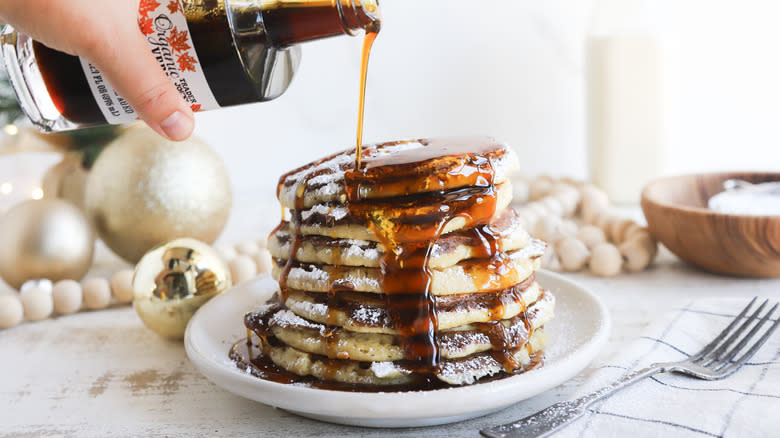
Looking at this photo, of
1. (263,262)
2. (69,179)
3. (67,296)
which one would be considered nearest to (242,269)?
(263,262)

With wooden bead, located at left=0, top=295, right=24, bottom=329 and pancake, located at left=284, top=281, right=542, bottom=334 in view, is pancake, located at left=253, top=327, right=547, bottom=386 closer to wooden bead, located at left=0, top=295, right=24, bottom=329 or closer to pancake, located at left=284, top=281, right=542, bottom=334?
pancake, located at left=284, top=281, right=542, bottom=334

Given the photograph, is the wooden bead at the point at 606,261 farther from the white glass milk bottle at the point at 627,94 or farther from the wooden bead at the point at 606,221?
the white glass milk bottle at the point at 627,94

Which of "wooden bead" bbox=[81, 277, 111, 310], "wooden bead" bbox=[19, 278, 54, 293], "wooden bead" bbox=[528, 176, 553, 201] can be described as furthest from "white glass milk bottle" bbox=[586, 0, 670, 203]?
"wooden bead" bbox=[19, 278, 54, 293]

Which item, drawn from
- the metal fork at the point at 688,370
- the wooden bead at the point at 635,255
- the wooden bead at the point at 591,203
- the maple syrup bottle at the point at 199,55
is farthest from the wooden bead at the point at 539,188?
the maple syrup bottle at the point at 199,55

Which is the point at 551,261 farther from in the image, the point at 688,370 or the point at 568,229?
the point at 688,370

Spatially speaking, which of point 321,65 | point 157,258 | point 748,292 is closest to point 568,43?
point 321,65

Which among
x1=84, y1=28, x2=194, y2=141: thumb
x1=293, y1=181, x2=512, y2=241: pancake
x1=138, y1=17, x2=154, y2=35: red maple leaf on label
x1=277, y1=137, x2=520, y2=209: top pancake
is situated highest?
x1=138, y1=17, x2=154, y2=35: red maple leaf on label

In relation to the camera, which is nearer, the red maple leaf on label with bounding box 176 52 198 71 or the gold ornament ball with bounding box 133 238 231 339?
the red maple leaf on label with bounding box 176 52 198 71

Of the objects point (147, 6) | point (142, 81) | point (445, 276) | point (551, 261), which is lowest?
point (551, 261)
